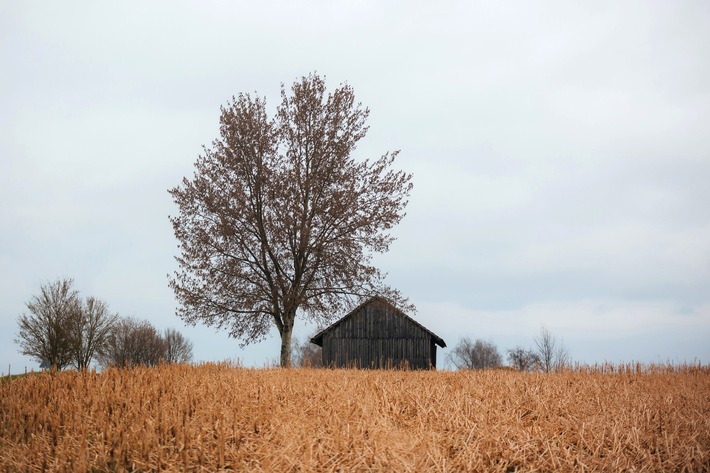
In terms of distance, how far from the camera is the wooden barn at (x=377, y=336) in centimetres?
3312

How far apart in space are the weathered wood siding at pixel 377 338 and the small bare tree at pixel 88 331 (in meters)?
22.9

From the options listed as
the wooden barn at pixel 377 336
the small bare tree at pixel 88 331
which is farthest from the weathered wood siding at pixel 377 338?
the small bare tree at pixel 88 331

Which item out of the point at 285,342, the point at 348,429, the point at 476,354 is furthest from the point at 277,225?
the point at 476,354

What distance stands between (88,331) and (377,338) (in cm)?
2835

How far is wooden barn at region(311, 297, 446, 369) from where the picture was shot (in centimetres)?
3312

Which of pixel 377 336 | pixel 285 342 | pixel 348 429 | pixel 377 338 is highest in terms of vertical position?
pixel 377 336

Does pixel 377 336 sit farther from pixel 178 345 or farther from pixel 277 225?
pixel 178 345

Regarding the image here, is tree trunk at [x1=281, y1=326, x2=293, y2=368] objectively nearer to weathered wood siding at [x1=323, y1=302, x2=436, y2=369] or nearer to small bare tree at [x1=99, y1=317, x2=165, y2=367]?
weathered wood siding at [x1=323, y1=302, x2=436, y2=369]

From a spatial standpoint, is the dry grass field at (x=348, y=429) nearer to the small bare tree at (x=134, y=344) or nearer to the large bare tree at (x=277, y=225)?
the large bare tree at (x=277, y=225)

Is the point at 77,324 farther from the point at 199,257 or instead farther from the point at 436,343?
the point at 436,343

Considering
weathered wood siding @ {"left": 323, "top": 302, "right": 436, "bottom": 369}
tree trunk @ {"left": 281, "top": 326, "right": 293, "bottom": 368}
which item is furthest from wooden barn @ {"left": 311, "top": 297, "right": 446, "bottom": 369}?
tree trunk @ {"left": 281, "top": 326, "right": 293, "bottom": 368}

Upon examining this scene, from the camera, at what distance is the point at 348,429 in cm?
646

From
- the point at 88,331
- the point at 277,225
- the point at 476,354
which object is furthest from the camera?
the point at 476,354

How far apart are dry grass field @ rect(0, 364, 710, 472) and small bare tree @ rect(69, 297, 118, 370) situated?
38.4 m
